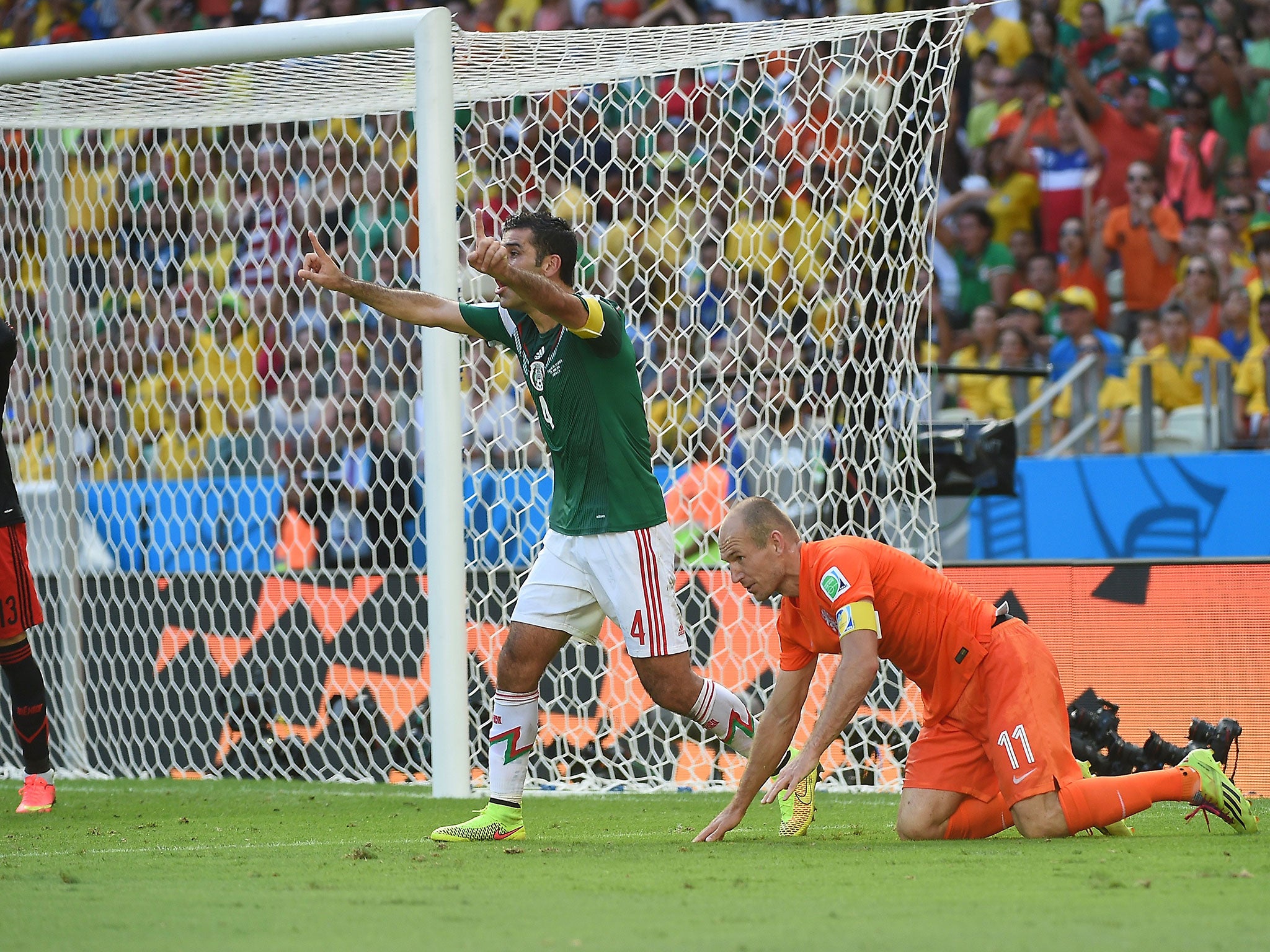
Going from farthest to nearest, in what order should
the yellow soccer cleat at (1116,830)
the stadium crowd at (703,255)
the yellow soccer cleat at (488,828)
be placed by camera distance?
the stadium crowd at (703,255) < the yellow soccer cleat at (488,828) < the yellow soccer cleat at (1116,830)

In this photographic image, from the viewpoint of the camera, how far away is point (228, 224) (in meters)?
10.5

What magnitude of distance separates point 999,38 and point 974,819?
26.5 ft

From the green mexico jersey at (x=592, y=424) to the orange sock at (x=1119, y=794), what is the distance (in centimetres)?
150

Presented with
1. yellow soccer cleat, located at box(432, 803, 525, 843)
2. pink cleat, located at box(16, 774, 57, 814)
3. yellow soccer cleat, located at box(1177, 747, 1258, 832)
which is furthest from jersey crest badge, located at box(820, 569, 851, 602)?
pink cleat, located at box(16, 774, 57, 814)

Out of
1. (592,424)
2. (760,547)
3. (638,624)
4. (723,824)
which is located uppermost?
(592,424)

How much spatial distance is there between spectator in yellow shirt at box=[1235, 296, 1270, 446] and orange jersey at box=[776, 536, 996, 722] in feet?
13.3

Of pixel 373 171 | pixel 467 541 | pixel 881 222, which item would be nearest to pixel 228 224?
pixel 373 171

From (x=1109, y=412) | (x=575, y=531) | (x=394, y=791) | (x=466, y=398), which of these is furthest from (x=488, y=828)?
(x=1109, y=412)

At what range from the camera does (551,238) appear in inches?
195

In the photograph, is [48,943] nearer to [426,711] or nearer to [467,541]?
[426,711]

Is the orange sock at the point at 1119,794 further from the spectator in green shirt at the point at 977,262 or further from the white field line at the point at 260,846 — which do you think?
the spectator in green shirt at the point at 977,262

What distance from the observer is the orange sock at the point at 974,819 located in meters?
4.81

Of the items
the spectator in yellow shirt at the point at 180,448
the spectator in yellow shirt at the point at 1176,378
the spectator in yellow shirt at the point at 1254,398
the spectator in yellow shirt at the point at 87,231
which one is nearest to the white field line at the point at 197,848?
the spectator in yellow shirt at the point at 180,448

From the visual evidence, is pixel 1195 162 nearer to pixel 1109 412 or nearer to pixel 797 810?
pixel 1109 412
